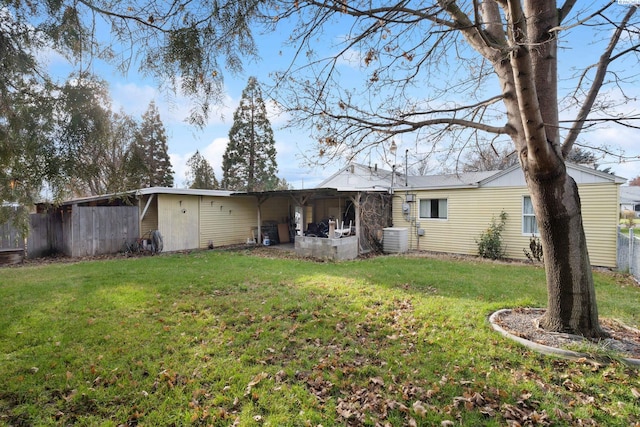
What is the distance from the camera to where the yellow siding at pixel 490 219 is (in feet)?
28.5

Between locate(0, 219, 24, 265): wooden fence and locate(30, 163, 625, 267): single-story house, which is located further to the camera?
locate(0, 219, 24, 265): wooden fence

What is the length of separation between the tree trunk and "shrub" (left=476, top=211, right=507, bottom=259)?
7.00m

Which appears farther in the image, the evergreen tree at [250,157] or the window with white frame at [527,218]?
the evergreen tree at [250,157]

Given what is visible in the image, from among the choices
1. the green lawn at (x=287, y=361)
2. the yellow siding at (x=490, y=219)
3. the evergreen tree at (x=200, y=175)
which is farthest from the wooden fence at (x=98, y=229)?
the evergreen tree at (x=200, y=175)

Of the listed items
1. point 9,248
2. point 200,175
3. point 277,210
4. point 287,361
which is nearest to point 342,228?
point 277,210

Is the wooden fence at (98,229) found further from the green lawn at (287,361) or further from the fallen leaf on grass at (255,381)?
the fallen leaf on grass at (255,381)

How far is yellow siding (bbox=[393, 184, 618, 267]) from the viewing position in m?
8.67

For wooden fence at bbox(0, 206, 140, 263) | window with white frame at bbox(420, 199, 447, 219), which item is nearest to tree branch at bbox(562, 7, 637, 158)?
window with white frame at bbox(420, 199, 447, 219)

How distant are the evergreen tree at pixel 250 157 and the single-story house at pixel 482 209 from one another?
12.6m

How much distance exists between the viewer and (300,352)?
11.3ft

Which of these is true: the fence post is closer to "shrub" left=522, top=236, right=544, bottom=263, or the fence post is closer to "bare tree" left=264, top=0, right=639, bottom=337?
"shrub" left=522, top=236, right=544, bottom=263

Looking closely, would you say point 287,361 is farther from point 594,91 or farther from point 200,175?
point 200,175

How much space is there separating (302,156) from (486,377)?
3191mm

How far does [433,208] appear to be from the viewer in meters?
11.8
